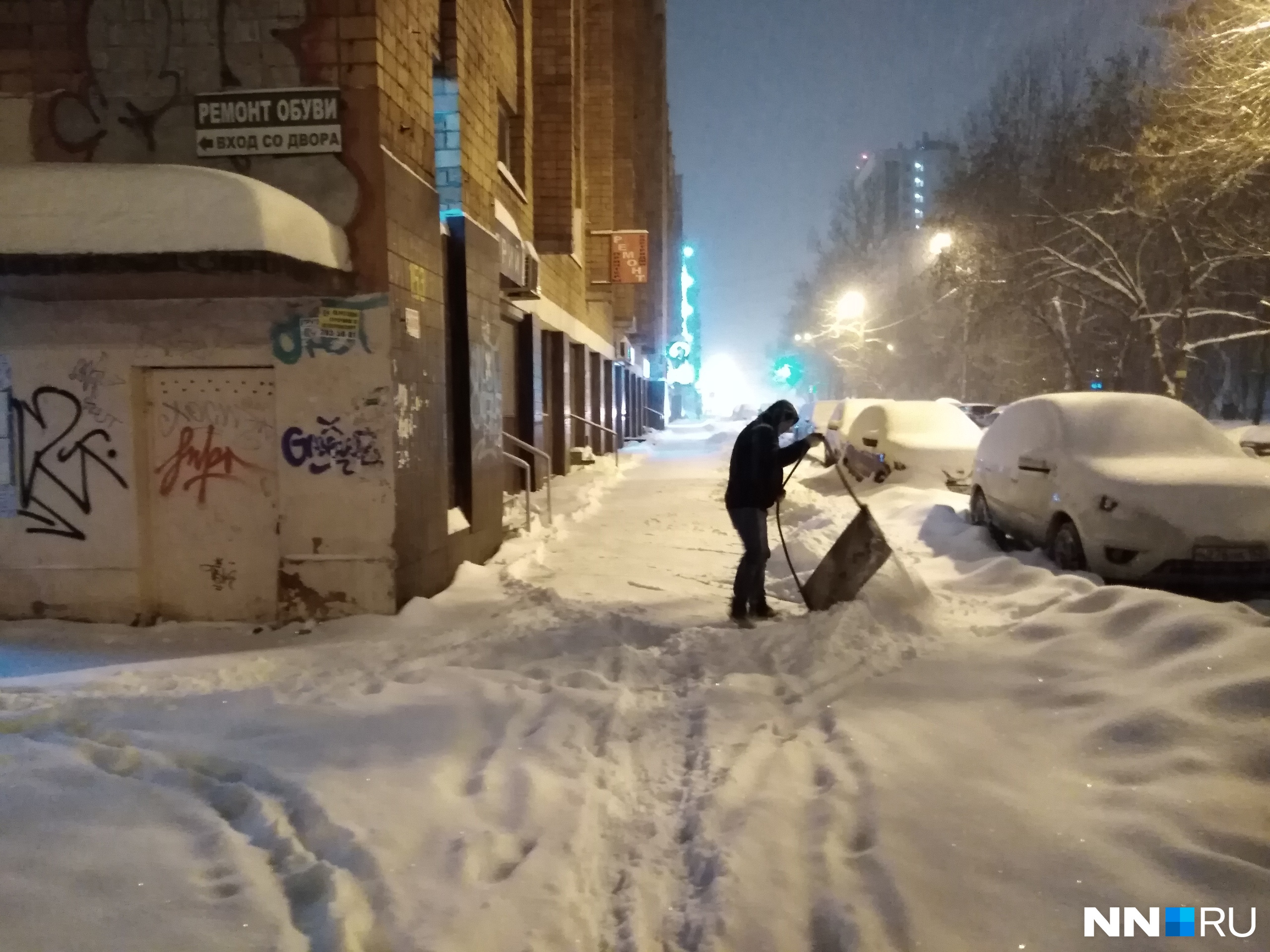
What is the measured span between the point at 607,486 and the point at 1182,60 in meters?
11.7

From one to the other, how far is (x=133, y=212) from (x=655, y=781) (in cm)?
464

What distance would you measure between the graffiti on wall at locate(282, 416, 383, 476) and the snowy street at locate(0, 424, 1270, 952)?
1.21 meters

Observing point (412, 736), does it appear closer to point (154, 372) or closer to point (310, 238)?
point (310, 238)

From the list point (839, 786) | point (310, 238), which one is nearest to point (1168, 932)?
point (839, 786)

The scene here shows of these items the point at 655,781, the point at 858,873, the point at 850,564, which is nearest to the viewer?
the point at 858,873

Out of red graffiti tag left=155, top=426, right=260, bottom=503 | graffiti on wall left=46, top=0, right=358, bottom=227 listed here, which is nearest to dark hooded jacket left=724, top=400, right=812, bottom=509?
graffiti on wall left=46, top=0, right=358, bottom=227

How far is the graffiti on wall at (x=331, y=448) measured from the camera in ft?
20.9

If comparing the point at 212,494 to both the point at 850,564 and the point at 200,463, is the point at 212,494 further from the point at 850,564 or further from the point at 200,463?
the point at 850,564

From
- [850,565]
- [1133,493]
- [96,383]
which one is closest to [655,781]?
[850,565]

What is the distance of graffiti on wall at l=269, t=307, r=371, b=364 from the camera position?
20.7 feet

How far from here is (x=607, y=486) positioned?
16.0 metres

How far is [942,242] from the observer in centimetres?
2753

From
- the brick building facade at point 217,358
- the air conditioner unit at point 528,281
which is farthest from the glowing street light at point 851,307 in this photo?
the brick building facade at point 217,358

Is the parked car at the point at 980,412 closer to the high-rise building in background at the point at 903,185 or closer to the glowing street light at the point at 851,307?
the high-rise building in background at the point at 903,185
